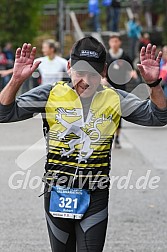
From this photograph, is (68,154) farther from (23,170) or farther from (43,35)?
(43,35)

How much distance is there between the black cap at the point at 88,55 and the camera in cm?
483

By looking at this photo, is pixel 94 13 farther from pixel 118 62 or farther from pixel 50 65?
pixel 118 62

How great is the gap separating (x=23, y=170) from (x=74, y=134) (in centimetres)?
636

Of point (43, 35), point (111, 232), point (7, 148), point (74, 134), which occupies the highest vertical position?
point (74, 134)

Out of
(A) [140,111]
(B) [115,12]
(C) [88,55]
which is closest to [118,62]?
(A) [140,111]

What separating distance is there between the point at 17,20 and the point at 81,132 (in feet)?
89.2

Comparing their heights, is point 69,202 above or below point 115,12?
above

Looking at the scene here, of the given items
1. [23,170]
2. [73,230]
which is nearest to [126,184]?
[23,170]

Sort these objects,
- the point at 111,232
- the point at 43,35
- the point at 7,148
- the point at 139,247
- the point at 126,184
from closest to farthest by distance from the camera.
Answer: the point at 139,247, the point at 111,232, the point at 126,184, the point at 7,148, the point at 43,35

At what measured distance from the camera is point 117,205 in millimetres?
9086

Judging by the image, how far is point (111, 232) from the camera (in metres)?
7.80

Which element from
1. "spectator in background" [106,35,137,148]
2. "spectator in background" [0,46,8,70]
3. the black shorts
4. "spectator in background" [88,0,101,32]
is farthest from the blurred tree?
the black shorts

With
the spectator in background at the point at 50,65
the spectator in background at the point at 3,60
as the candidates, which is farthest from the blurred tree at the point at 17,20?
the spectator in background at the point at 50,65

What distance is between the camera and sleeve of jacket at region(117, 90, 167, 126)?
16.0 feet
